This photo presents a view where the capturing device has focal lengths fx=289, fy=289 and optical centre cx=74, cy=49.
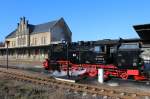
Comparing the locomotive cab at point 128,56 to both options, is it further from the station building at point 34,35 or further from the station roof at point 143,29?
the station building at point 34,35

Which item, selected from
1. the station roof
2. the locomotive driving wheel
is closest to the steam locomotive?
the locomotive driving wheel

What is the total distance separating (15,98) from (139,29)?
9440 mm

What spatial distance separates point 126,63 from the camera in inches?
886

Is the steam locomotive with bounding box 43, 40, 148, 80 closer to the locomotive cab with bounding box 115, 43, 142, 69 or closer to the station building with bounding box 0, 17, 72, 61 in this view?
the locomotive cab with bounding box 115, 43, 142, 69

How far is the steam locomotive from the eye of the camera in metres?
21.9

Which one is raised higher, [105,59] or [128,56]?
[128,56]

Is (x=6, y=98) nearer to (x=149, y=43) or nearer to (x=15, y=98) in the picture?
(x=15, y=98)

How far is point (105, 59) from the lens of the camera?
24.0 metres

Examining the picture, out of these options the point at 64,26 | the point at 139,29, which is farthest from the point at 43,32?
the point at 139,29

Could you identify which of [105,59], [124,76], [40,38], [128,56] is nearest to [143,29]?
[128,56]

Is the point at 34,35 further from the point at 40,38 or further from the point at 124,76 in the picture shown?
the point at 124,76

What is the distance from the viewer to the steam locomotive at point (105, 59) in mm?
21922

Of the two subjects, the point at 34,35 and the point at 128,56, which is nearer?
the point at 128,56

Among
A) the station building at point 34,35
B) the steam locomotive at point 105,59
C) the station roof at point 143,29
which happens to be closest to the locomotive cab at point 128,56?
the steam locomotive at point 105,59
